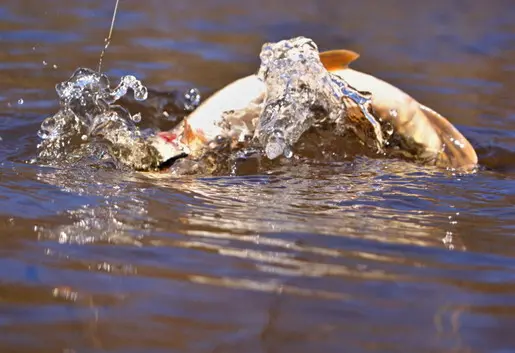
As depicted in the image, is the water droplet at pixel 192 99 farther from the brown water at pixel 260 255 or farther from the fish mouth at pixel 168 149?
the fish mouth at pixel 168 149

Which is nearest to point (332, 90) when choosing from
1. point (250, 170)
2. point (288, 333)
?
point (250, 170)

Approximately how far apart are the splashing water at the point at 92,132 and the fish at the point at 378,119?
14 centimetres

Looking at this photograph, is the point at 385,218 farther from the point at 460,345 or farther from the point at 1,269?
the point at 1,269

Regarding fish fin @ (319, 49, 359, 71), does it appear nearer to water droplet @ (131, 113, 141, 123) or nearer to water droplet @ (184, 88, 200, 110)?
water droplet @ (131, 113, 141, 123)

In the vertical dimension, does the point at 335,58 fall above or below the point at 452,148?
above

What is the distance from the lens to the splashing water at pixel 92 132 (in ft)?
11.1

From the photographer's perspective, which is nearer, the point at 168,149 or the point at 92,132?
the point at 168,149

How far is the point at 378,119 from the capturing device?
365 centimetres

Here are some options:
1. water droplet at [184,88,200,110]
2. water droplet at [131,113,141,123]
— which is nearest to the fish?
water droplet at [131,113,141,123]

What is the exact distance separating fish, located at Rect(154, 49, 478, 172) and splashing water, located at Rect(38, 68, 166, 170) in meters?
0.14

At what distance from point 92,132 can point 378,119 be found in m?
1.15

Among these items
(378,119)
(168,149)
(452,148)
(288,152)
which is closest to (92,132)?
(168,149)

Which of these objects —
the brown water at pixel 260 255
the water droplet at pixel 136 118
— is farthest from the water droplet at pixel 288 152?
the water droplet at pixel 136 118

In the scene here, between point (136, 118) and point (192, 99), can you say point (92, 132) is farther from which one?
point (192, 99)
